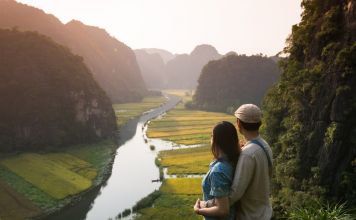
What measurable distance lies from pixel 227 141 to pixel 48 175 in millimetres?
46896

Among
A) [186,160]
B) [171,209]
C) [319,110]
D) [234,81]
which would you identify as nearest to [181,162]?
[186,160]

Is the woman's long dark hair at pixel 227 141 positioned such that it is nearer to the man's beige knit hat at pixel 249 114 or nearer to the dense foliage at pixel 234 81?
the man's beige knit hat at pixel 249 114

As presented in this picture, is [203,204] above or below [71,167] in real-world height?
above

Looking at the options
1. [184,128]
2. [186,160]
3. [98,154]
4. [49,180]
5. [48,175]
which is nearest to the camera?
[49,180]

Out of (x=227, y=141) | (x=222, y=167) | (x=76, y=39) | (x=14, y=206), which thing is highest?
(x=76, y=39)

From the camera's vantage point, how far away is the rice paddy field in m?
37.3

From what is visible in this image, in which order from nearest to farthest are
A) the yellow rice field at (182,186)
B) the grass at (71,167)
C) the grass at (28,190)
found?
the grass at (28,190) → the grass at (71,167) → the yellow rice field at (182,186)

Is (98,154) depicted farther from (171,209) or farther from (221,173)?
(221,173)

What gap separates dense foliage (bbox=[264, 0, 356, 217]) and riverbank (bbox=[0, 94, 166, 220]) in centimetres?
2193

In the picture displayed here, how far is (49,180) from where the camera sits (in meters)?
47.4

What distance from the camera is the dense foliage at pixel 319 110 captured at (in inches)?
1083

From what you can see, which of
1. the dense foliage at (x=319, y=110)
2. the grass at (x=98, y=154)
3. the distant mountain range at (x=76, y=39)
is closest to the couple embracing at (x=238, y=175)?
the dense foliage at (x=319, y=110)

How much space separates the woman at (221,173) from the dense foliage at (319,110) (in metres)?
22.4

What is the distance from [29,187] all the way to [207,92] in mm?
106232
